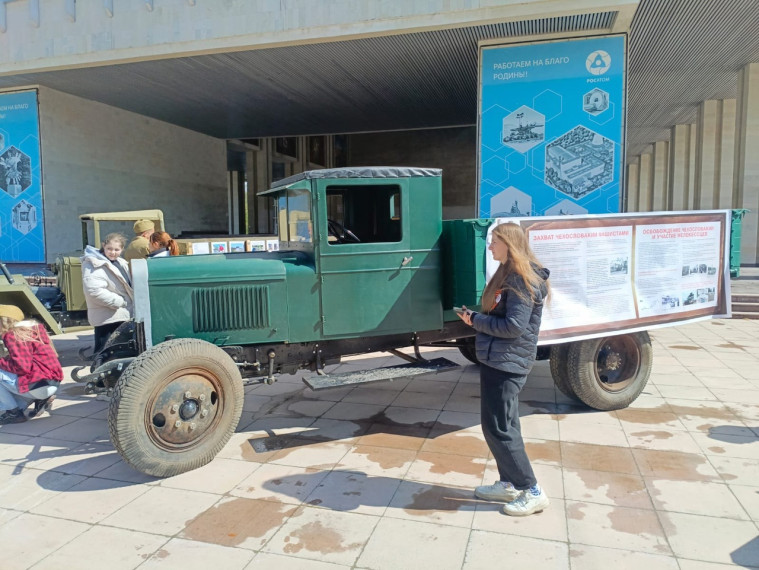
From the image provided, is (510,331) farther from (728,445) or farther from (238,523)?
(728,445)

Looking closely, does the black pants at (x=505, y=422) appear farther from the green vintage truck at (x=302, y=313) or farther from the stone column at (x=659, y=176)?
the stone column at (x=659, y=176)

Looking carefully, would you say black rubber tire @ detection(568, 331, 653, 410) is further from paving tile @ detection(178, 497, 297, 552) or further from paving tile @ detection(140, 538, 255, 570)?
paving tile @ detection(140, 538, 255, 570)

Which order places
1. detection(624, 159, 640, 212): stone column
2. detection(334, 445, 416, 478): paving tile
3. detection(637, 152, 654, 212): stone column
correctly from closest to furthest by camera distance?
1. detection(334, 445, 416, 478): paving tile
2. detection(637, 152, 654, 212): stone column
3. detection(624, 159, 640, 212): stone column

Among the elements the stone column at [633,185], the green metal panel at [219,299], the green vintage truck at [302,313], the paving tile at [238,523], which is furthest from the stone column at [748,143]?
the stone column at [633,185]

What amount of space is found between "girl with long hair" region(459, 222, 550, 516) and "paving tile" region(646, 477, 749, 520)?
2.76 ft

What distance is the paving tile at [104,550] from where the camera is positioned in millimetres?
2857

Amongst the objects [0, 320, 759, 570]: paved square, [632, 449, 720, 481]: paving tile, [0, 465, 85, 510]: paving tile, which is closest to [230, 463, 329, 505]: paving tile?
[0, 320, 759, 570]: paved square

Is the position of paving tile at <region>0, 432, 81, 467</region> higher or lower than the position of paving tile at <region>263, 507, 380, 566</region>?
higher

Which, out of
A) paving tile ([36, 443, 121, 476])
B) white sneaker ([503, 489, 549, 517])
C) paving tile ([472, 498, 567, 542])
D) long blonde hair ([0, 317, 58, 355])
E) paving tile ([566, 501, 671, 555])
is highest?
long blonde hair ([0, 317, 58, 355])

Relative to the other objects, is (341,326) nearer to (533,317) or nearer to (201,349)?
(201,349)

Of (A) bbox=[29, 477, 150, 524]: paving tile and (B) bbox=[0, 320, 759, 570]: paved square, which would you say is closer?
(B) bbox=[0, 320, 759, 570]: paved square

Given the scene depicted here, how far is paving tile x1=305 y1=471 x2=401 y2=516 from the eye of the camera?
11.3ft

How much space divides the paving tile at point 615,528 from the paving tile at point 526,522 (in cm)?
6

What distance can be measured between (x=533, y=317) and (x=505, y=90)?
29.0 ft
